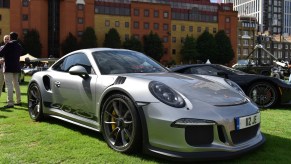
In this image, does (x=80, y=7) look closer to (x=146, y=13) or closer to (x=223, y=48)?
(x=146, y=13)

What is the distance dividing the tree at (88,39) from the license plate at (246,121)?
65.1 m

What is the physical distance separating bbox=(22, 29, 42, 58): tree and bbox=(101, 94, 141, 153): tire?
208 ft

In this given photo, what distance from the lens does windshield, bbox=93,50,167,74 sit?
4.68m

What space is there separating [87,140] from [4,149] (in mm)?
1059

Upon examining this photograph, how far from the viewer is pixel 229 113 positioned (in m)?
3.62

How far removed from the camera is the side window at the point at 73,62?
16.0ft

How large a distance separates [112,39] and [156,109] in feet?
222

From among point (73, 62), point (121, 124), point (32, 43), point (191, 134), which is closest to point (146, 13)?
point (32, 43)

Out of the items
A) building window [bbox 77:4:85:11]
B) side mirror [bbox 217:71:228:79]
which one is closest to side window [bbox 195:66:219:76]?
side mirror [bbox 217:71:228:79]

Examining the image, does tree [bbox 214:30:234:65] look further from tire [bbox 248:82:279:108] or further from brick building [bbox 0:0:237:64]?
tire [bbox 248:82:279:108]

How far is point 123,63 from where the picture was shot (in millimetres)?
4859

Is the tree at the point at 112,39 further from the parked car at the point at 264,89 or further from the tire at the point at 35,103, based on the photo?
the tire at the point at 35,103

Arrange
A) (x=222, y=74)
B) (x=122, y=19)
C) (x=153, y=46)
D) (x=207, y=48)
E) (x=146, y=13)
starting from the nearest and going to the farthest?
(x=222, y=74) → (x=153, y=46) → (x=122, y=19) → (x=146, y=13) → (x=207, y=48)

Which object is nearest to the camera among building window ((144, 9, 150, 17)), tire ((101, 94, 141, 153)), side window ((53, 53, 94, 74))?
tire ((101, 94, 141, 153))
